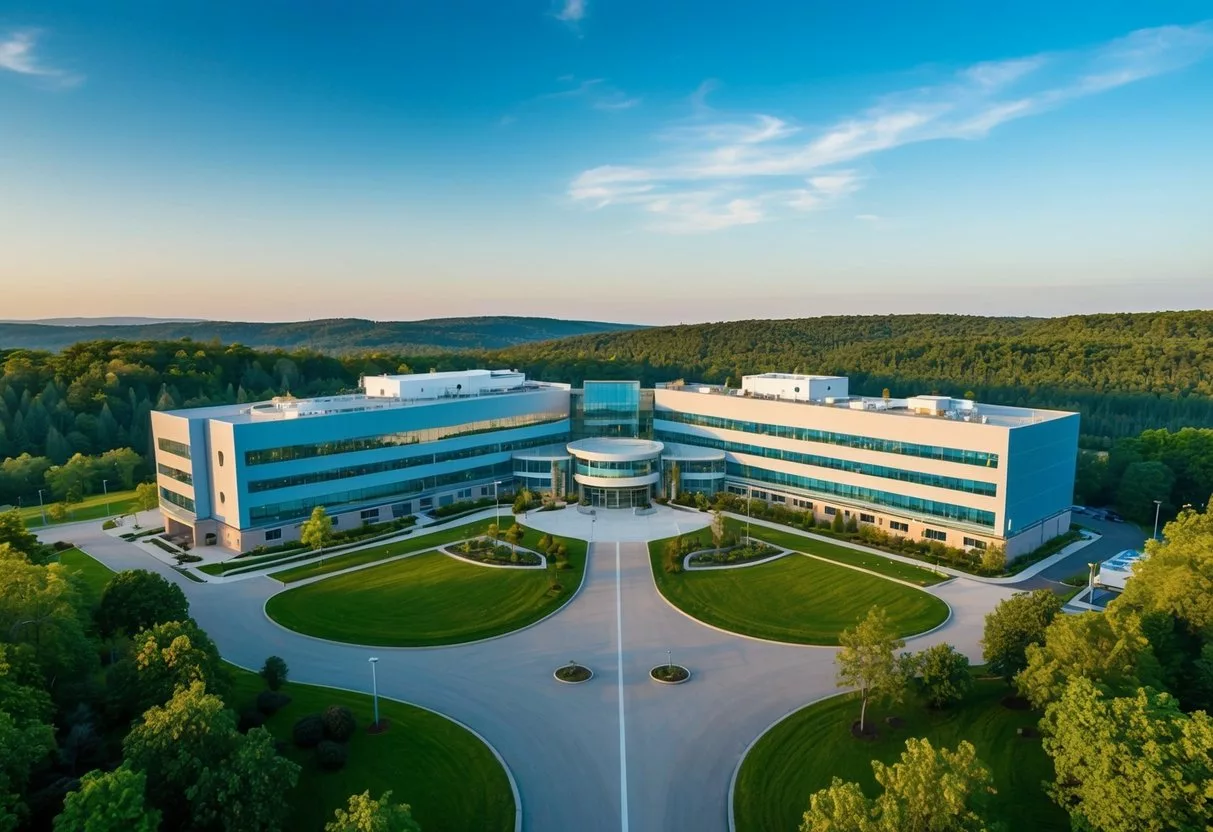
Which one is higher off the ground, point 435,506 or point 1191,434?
point 1191,434

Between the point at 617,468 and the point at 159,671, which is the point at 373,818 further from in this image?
the point at 617,468

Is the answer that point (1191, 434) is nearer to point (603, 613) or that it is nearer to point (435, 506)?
point (603, 613)

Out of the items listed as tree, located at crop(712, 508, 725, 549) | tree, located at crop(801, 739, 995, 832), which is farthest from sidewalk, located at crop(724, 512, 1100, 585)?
tree, located at crop(801, 739, 995, 832)

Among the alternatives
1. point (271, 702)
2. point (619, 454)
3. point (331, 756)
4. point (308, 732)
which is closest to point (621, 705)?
point (331, 756)

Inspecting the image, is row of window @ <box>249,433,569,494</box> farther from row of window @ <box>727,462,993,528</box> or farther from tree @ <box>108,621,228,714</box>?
tree @ <box>108,621,228,714</box>

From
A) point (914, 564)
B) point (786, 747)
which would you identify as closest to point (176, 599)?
point (786, 747)

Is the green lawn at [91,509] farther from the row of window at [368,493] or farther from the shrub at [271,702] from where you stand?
the shrub at [271,702]
